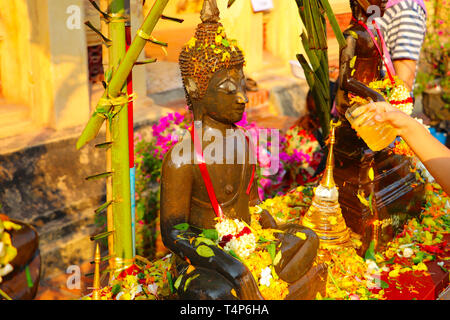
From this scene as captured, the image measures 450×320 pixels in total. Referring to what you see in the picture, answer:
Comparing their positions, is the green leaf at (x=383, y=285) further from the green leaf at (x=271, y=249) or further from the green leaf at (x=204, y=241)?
the green leaf at (x=204, y=241)

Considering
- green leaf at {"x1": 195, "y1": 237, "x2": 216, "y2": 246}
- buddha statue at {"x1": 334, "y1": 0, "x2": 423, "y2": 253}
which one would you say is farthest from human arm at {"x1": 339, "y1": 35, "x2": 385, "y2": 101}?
green leaf at {"x1": 195, "y1": 237, "x2": 216, "y2": 246}

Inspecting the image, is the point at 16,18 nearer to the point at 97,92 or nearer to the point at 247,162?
the point at 97,92

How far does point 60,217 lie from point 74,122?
0.95 meters

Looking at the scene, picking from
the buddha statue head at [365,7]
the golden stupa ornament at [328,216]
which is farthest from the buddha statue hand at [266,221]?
the buddha statue head at [365,7]

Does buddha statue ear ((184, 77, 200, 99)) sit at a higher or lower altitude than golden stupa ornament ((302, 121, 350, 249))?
higher

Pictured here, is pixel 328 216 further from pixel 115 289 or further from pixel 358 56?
pixel 115 289

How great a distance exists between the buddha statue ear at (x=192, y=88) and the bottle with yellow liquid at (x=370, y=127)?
80 cm

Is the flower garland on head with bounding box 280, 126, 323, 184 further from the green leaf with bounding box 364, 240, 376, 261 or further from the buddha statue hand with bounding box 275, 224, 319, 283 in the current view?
the buddha statue hand with bounding box 275, 224, 319, 283

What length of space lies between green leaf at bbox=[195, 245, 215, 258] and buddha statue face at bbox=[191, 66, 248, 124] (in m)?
0.62

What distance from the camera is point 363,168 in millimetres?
3160

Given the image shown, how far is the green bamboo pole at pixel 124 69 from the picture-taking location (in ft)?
6.63

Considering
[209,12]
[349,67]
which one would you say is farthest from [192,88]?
[349,67]

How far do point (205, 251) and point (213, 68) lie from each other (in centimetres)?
83

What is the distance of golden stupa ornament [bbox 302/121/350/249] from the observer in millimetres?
2869
